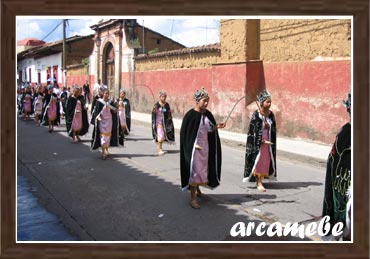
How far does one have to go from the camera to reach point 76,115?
1326 cm

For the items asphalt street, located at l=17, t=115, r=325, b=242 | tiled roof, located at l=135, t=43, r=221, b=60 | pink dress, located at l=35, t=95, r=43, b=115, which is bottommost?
asphalt street, located at l=17, t=115, r=325, b=242

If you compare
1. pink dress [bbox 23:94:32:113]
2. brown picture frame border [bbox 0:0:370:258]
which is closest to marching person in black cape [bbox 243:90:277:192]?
brown picture frame border [bbox 0:0:370:258]

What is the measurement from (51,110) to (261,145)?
33.4 feet

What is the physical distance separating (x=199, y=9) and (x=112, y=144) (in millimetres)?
7227

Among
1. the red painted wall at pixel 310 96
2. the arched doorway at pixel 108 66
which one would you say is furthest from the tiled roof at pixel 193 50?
the arched doorway at pixel 108 66

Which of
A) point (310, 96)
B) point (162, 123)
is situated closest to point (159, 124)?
point (162, 123)

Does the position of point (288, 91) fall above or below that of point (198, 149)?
above

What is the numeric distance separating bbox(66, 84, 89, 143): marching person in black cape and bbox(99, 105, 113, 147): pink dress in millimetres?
2808

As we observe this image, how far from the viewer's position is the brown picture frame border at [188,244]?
4.28 meters

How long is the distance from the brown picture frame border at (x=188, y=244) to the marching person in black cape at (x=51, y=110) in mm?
11523

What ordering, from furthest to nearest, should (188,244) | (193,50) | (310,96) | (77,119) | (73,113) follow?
(193,50) < (73,113) < (77,119) < (310,96) < (188,244)

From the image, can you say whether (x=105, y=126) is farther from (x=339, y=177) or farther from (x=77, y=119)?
(x=339, y=177)

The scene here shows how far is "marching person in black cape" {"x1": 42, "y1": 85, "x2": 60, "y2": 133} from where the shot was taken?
15703 millimetres

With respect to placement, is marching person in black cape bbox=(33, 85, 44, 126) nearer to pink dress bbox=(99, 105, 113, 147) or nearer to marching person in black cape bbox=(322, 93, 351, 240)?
pink dress bbox=(99, 105, 113, 147)
